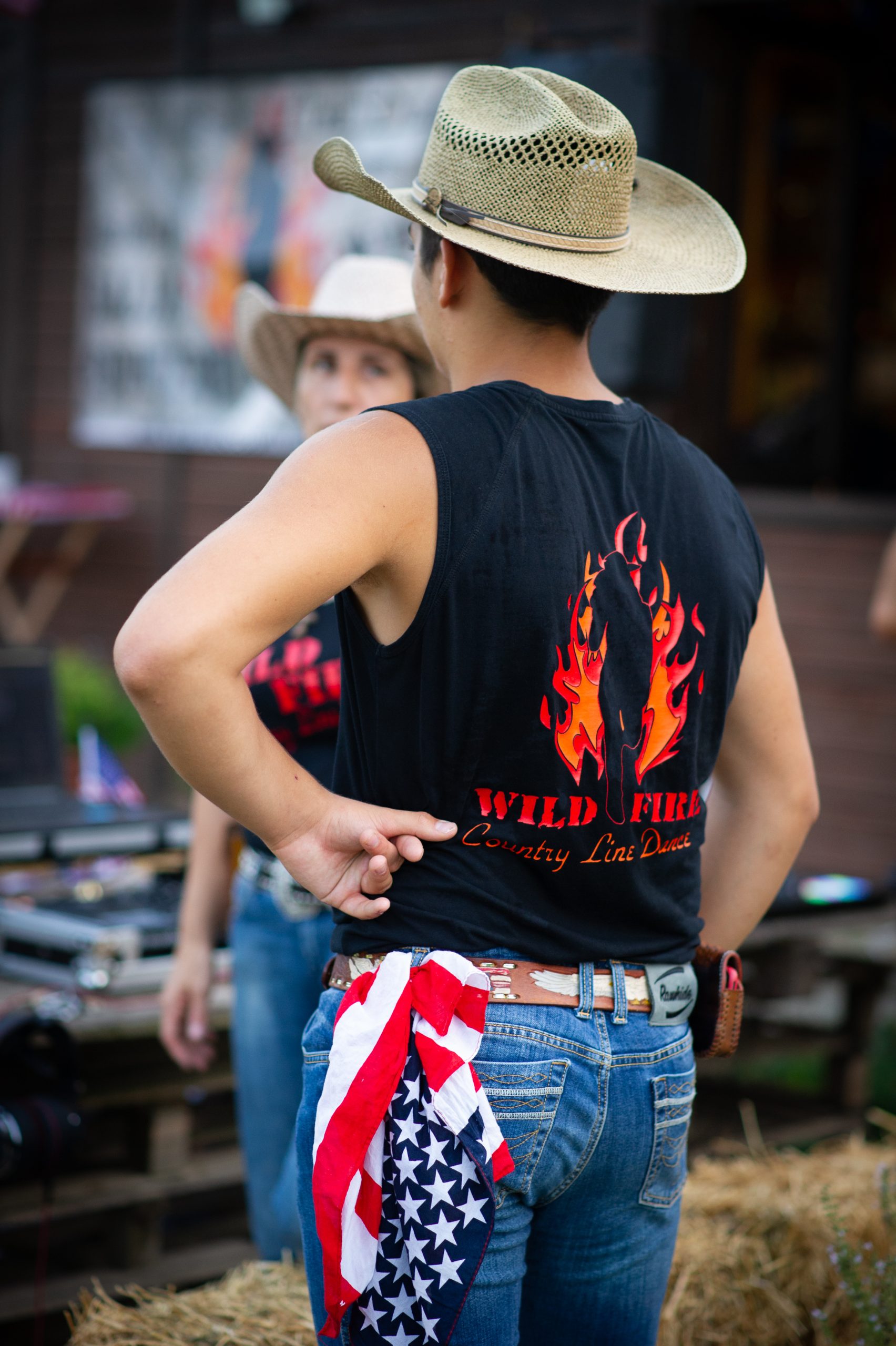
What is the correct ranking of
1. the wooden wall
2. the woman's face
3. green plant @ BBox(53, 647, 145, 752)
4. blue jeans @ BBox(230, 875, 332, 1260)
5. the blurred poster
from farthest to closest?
the blurred poster
the wooden wall
green plant @ BBox(53, 647, 145, 752)
the woman's face
blue jeans @ BBox(230, 875, 332, 1260)

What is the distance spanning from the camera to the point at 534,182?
Answer: 4.69ft

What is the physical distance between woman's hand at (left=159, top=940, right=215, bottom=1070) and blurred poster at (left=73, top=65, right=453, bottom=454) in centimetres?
519

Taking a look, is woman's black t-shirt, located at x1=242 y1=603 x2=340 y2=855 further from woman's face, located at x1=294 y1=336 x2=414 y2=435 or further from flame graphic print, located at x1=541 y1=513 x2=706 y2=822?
flame graphic print, located at x1=541 y1=513 x2=706 y2=822

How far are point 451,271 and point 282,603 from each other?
40 centimetres

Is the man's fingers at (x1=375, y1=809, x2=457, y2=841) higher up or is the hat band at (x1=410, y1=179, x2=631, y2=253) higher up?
the hat band at (x1=410, y1=179, x2=631, y2=253)

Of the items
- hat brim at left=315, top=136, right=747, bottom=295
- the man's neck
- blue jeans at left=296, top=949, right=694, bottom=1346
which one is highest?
hat brim at left=315, top=136, right=747, bottom=295

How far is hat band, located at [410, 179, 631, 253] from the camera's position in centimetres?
143

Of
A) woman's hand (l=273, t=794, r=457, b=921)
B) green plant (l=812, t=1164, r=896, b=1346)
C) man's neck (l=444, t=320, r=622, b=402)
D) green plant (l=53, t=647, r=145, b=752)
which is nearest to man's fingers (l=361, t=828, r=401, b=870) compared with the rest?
woman's hand (l=273, t=794, r=457, b=921)

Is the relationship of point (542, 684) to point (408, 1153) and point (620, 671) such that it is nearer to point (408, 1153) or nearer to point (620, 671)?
point (620, 671)

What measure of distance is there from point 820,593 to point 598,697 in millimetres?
5139

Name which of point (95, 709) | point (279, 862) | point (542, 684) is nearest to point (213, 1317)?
point (279, 862)

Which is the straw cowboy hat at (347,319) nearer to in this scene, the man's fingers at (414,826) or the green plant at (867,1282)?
the man's fingers at (414,826)

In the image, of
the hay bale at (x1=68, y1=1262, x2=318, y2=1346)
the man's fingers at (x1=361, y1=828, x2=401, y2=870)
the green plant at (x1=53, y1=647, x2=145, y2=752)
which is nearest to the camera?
the man's fingers at (x1=361, y1=828, x2=401, y2=870)

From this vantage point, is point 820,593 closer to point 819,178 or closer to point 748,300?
point 748,300
